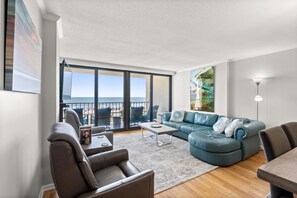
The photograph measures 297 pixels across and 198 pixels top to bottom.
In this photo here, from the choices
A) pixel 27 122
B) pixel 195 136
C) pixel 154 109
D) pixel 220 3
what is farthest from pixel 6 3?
pixel 154 109

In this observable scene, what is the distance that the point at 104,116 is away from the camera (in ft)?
16.8

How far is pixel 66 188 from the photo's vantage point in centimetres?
102

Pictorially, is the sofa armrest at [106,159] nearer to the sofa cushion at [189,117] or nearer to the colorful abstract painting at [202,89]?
the sofa cushion at [189,117]

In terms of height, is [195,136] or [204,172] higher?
[195,136]

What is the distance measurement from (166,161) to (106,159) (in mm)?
1504

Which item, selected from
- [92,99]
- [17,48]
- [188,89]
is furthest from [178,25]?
[92,99]

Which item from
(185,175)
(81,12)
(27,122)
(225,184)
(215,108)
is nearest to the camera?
(27,122)

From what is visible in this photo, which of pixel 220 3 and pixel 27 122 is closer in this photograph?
pixel 27 122

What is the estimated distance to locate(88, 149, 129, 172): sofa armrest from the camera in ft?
5.61

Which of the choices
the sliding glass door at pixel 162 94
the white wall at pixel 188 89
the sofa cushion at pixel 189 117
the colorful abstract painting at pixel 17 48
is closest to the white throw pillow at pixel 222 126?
the white wall at pixel 188 89

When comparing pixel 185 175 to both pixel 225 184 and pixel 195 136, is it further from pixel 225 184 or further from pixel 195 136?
pixel 195 136

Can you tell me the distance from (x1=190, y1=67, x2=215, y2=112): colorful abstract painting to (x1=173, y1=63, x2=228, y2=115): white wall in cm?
16

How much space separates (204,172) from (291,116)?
242 centimetres

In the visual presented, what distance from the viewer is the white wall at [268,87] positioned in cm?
325
